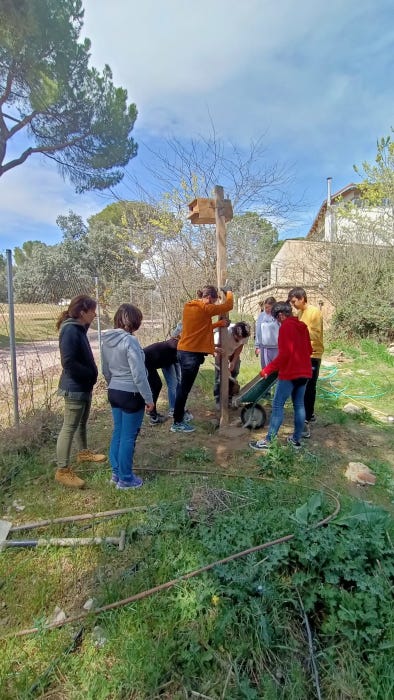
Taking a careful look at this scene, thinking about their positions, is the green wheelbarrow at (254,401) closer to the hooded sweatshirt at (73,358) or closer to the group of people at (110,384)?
the group of people at (110,384)

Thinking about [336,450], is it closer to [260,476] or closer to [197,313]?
[260,476]

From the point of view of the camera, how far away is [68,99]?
36.7 ft

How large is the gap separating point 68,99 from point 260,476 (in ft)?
42.3

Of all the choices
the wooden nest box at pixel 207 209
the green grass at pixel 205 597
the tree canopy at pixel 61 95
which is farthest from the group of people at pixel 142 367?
the tree canopy at pixel 61 95

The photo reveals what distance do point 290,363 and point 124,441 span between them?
1839mm

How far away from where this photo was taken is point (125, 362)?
9.36ft

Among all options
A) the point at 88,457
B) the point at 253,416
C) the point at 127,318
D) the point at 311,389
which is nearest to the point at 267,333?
the point at 311,389

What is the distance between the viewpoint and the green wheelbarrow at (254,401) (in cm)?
417

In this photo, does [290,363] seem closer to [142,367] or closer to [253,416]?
[253,416]

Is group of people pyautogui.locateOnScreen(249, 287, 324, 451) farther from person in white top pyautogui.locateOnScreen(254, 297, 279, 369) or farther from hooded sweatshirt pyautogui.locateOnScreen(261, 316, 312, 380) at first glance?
person in white top pyautogui.locateOnScreen(254, 297, 279, 369)

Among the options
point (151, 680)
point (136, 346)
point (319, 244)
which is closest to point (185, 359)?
point (136, 346)

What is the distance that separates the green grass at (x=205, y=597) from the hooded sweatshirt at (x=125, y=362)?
0.90 m

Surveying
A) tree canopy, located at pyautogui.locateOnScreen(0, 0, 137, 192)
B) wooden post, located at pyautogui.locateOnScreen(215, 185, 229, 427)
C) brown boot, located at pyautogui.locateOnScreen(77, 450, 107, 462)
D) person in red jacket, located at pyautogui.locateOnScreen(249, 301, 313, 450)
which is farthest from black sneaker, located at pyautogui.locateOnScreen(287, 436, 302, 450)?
tree canopy, located at pyautogui.locateOnScreen(0, 0, 137, 192)

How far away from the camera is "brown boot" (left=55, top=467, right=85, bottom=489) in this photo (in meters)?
3.06
